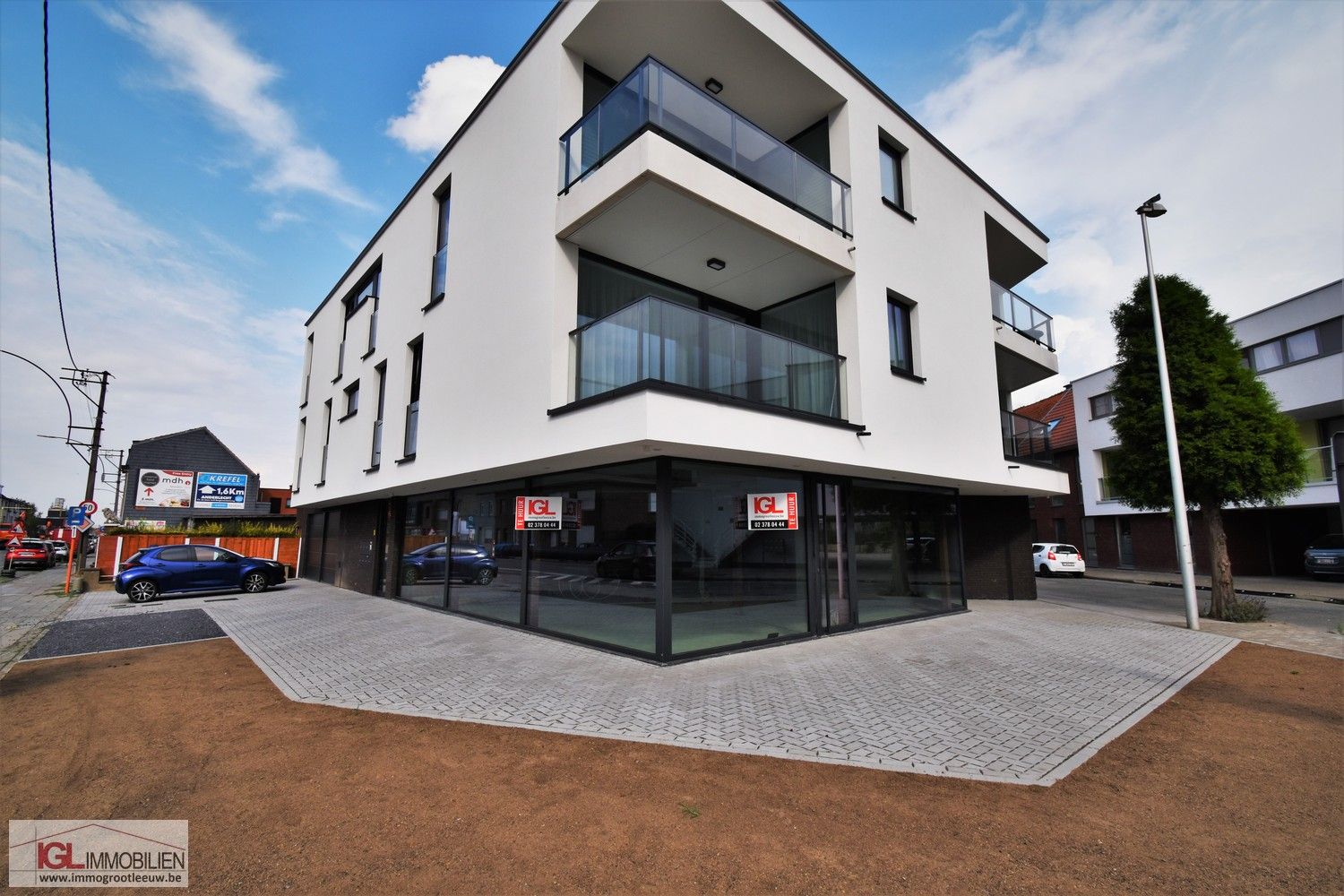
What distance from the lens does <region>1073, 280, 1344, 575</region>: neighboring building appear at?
20.3 m

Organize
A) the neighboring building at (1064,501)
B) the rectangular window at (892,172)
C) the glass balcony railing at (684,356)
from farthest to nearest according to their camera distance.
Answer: the neighboring building at (1064,501), the rectangular window at (892,172), the glass balcony railing at (684,356)

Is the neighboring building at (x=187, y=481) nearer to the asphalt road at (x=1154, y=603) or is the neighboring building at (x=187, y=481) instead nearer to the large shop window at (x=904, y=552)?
the large shop window at (x=904, y=552)

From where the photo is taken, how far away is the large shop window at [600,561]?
8.11m

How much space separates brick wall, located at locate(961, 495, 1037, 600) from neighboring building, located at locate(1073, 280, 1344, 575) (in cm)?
605

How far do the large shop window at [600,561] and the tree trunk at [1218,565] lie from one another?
39.0 ft

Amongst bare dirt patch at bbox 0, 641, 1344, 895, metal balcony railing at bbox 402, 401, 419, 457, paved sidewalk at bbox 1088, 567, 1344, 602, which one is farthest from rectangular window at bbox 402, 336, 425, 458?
paved sidewalk at bbox 1088, 567, 1344, 602

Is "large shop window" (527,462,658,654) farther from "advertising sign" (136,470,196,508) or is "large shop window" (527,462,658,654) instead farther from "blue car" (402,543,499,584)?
"advertising sign" (136,470,196,508)

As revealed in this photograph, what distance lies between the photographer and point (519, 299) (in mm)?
8969

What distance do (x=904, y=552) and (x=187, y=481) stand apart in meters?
49.2

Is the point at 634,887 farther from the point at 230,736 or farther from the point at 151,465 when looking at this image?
the point at 151,465

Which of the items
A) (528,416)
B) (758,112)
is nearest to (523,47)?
(758,112)

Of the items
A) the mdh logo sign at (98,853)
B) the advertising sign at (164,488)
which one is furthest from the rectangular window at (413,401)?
the advertising sign at (164,488)

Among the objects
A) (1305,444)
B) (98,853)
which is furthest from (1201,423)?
(98,853)

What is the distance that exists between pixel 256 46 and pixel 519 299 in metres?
4.00
